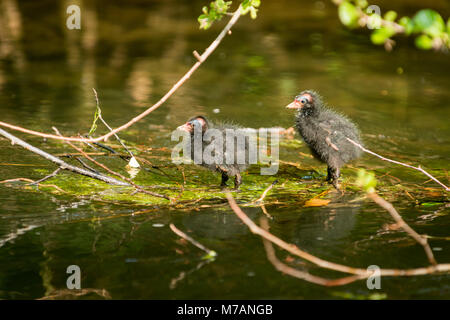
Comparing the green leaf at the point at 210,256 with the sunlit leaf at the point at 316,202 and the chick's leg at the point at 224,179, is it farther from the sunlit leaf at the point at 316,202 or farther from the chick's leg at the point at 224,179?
the chick's leg at the point at 224,179

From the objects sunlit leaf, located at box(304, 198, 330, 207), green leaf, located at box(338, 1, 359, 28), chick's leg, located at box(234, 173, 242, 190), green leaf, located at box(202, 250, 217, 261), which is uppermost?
green leaf, located at box(338, 1, 359, 28)

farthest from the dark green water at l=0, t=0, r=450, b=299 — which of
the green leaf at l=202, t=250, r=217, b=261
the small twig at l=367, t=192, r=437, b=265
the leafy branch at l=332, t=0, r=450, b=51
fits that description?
the leafy branch at l=332, t=0, r=450, b=51

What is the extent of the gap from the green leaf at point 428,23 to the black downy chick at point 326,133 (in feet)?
11.2

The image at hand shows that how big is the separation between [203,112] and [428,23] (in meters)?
6.28

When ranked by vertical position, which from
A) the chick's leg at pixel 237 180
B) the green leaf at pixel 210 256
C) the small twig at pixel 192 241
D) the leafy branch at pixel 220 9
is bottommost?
the green leaf at pixel 210 256

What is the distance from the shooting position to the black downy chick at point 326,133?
6.48 meters

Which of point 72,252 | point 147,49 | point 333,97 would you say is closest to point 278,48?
point 147,49

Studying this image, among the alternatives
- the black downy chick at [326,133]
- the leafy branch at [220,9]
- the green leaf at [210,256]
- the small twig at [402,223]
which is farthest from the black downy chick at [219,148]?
the small twig at [402,223]

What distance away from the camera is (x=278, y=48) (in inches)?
548

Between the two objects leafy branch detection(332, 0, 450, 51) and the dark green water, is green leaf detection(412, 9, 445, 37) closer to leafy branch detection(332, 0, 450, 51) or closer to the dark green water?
leafy branch detection(332, 0, 450, 51)

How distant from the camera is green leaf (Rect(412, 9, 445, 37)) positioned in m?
2.95

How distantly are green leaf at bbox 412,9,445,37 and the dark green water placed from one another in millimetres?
2014

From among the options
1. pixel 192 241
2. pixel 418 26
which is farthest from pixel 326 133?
pixel 418 26

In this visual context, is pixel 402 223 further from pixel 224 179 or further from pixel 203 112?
pixel 203 112
